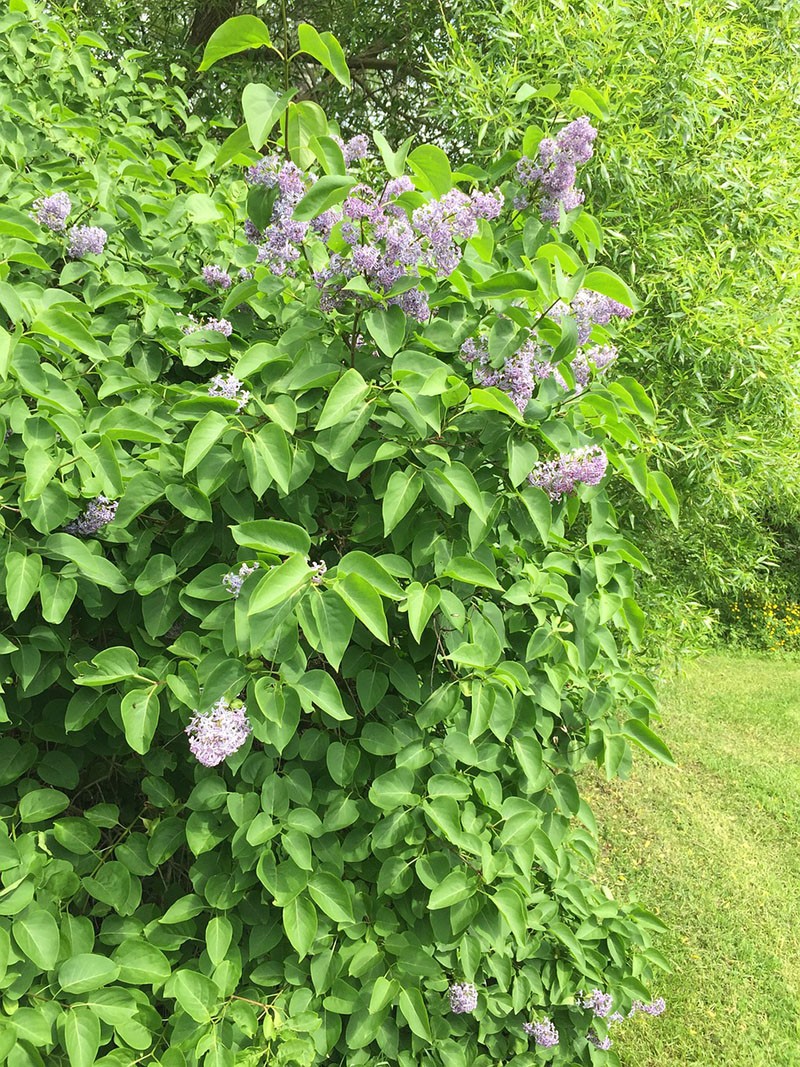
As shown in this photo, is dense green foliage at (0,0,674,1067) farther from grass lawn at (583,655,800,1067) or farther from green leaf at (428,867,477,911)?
grass lawn at (583,655,800,1067)

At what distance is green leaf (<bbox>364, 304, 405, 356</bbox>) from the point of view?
1509 mm

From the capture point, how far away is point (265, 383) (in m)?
1.62

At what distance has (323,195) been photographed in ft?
4.54

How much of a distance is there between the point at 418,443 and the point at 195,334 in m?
0.53

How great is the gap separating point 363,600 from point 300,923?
71 centimetres

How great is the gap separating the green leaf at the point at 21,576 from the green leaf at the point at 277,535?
40cm

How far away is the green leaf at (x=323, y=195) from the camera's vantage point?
1.36 meters

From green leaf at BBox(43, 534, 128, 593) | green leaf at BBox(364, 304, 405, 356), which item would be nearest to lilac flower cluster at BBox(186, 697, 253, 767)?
green leaf at BBox(43, 534, 128, 593)

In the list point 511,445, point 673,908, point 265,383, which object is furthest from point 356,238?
point 673,908

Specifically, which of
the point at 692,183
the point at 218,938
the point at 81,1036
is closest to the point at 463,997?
the point at 218,938

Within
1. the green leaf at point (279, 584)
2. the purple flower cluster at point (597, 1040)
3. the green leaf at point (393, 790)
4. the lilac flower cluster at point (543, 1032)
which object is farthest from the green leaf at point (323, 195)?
the purple flower cluster at point (597, 1040)

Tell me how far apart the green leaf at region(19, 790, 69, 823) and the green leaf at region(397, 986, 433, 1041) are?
2.73 feet

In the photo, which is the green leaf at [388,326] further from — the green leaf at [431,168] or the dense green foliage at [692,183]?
the dense green foliage at [692,183]

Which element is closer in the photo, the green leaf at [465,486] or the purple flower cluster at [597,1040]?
the green leaf at [465,486]
